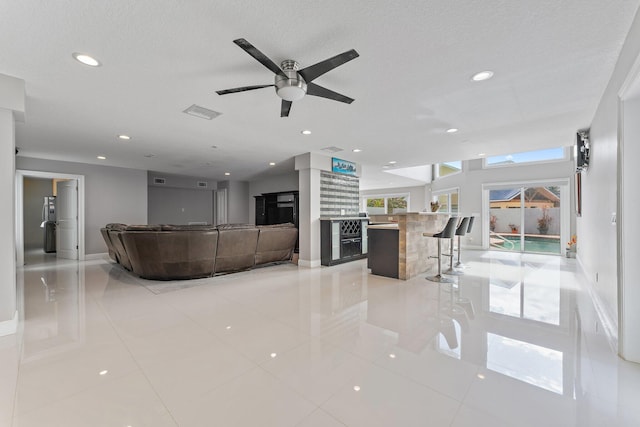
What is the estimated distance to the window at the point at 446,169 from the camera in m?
9.72

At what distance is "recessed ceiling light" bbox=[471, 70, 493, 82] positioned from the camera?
2526mm

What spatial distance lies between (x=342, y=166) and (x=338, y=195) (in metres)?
0.71

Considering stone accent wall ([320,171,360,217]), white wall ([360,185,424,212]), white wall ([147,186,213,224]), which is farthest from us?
white wall ([360,185,424,212])

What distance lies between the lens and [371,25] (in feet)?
6.25

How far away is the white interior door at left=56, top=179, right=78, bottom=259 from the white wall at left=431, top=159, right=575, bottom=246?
436 inches

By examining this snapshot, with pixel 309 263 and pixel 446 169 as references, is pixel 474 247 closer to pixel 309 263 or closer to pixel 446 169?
pixel 446 169

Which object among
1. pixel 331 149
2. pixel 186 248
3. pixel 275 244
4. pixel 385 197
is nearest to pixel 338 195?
pixel 331 149

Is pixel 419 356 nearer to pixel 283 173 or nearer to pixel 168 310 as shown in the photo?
pixel 168 310

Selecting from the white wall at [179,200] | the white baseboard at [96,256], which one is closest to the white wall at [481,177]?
the white wall at [179,200]

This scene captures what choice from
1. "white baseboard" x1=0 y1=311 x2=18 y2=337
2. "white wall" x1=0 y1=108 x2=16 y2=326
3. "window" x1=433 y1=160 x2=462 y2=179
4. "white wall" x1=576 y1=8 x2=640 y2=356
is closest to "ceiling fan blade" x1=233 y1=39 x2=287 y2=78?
"white wall" x1=576 y1=8 x2=640 y2=356

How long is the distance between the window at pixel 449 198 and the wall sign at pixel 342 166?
4348mm

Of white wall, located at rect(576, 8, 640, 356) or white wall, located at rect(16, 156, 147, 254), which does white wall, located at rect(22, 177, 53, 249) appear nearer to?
white wall, located at rect(16, 156, 147, 254)

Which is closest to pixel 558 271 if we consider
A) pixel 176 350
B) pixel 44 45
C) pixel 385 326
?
pixel 385 326

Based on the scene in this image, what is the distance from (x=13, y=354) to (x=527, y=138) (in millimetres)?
7059
